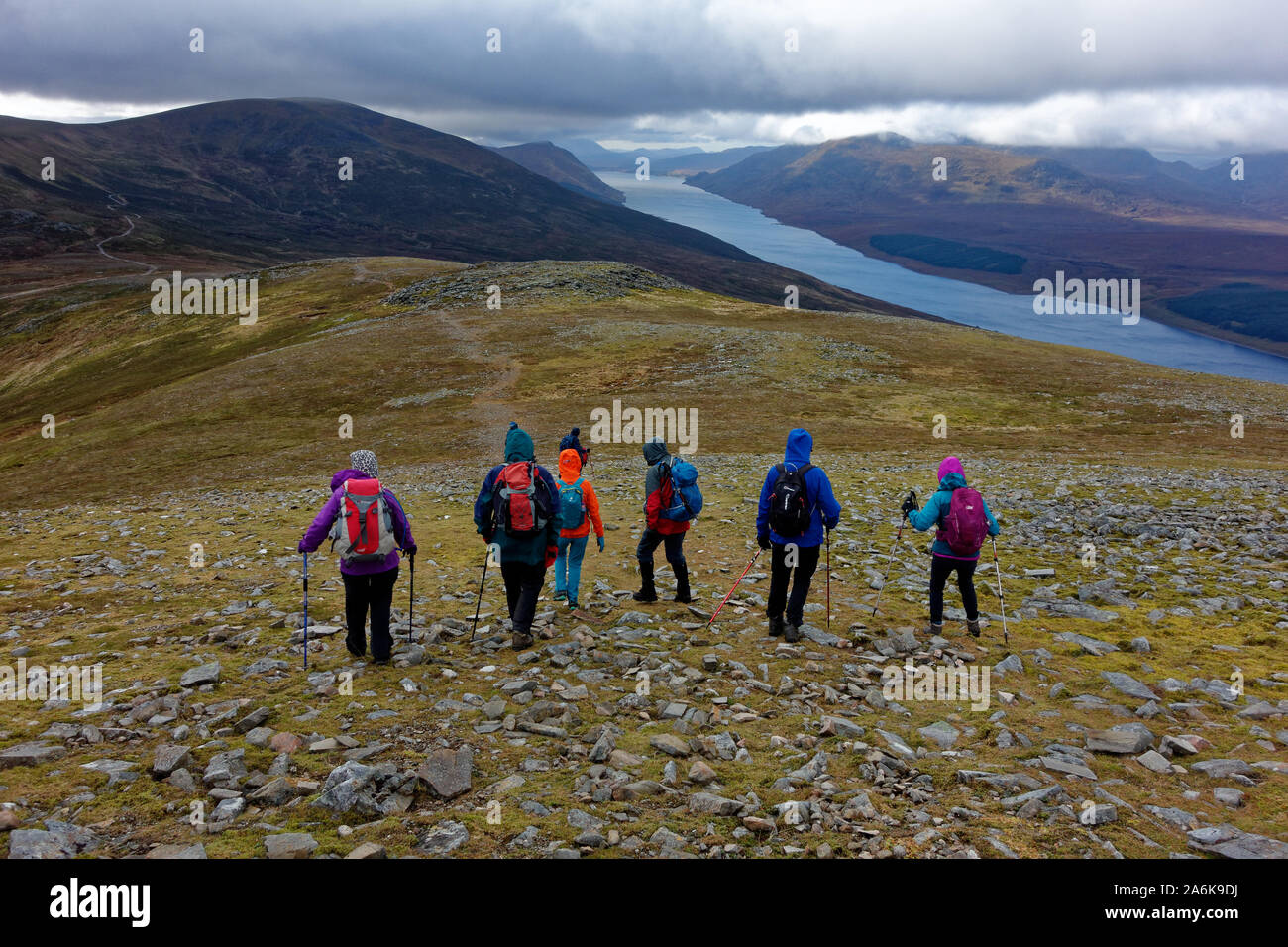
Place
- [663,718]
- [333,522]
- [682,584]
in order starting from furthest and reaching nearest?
[682,584]
[333,522]
[663,718]

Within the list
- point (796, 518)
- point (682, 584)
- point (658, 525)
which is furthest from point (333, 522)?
point (796, 518)

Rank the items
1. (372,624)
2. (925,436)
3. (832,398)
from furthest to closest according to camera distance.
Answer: (832,398) → (925,436) → (372,624)

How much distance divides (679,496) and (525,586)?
3.60 metres

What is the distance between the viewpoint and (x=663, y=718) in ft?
33.1

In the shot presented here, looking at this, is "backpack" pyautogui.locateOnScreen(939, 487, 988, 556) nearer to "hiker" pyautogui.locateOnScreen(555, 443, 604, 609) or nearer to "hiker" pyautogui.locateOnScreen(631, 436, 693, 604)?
"hiker" pyautogui.locateOnScreen(631, 436, 693, 604)

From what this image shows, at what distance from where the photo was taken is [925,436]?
136 feet

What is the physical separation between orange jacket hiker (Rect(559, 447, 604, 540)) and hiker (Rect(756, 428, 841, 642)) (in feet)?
11.6

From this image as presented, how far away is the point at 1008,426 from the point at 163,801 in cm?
4605

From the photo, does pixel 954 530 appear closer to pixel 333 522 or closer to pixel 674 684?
pixel 674 684

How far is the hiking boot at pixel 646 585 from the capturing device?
49.7 ft

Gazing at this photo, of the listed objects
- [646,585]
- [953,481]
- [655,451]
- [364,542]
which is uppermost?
[655,451]

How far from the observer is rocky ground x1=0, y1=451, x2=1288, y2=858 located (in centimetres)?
715
